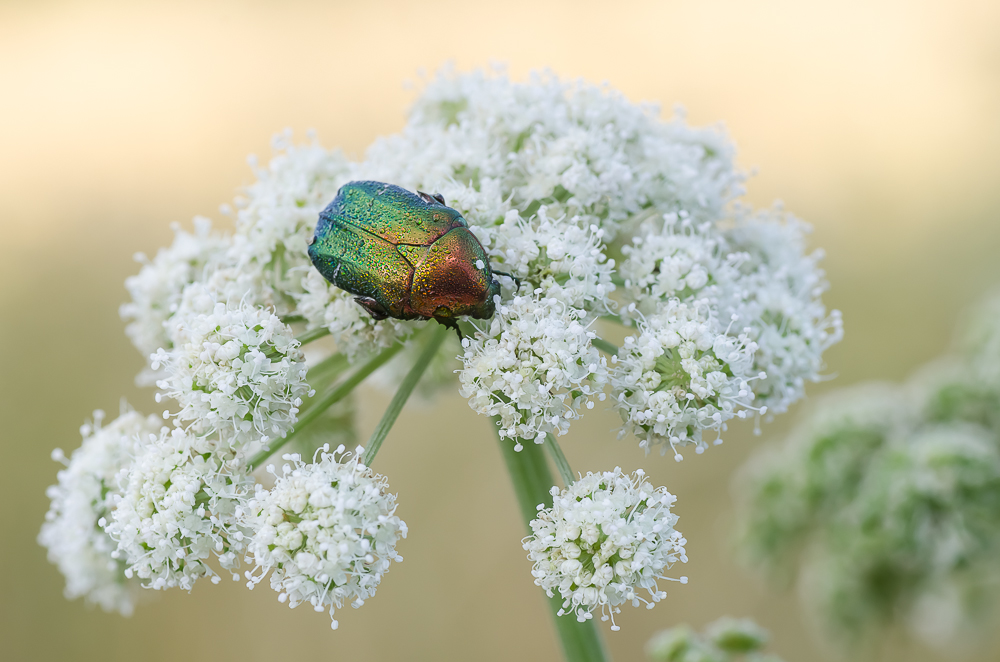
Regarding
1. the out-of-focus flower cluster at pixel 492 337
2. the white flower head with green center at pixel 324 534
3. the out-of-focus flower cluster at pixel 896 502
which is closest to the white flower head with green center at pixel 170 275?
the out-of-focus flower cluster at pixel 492 337

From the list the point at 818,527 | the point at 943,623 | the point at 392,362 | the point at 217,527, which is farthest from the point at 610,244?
the point at 943,623

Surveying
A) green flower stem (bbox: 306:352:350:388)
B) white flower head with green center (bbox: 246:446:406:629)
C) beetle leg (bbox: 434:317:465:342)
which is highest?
green flower stem (bbox: 306:352:350:388)

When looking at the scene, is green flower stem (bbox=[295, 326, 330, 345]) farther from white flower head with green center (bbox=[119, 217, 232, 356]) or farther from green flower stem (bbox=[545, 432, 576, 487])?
green flower stem (bbox=[545, 432, 576, 487])

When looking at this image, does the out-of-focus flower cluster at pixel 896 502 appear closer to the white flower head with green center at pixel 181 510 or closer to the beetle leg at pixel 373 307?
the beetle leg at pixel 373 307

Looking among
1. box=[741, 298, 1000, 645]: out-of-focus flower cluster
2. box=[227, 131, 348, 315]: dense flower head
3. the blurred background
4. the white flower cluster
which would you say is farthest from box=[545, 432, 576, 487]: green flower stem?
the blurred background

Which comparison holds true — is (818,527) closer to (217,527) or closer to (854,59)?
(217,527)

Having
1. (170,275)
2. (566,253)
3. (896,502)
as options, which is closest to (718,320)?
(566,253)
